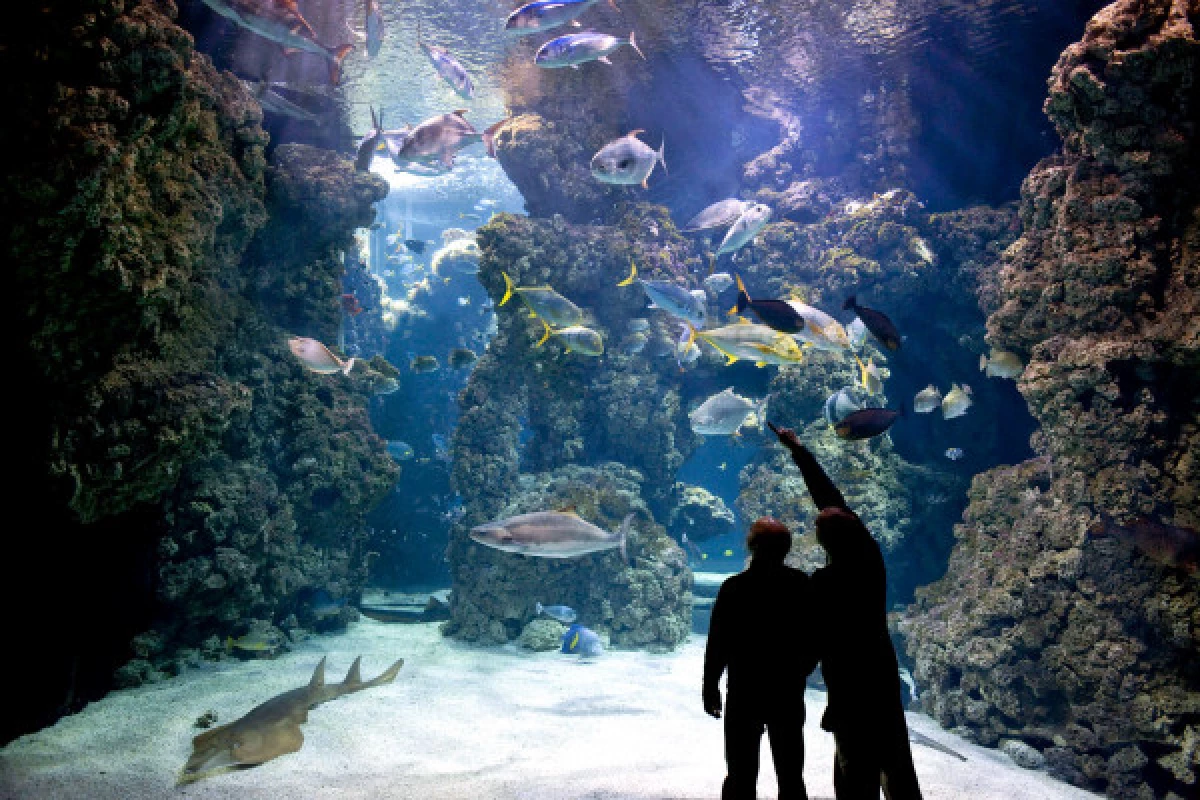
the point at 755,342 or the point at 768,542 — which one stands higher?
the point at 755,342

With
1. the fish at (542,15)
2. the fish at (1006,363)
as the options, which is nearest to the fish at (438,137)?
the fish at (542,15)

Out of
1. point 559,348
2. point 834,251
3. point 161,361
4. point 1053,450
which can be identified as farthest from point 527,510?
point 834,251

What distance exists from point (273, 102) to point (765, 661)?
9.90 metres

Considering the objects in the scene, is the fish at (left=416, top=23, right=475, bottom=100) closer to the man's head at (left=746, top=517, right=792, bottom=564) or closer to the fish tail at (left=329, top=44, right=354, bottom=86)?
the fish tail at (left=329, top=44, right=354, bottom=86)

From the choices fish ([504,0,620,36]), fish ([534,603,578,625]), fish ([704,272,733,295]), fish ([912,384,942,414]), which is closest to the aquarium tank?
fish ([704,272,733,295])

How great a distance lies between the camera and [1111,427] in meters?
5.04

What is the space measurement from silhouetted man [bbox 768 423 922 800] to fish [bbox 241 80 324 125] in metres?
8.94

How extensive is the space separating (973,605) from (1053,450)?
77.8 inches

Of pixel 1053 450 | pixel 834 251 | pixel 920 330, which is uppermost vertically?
pixel 834 251

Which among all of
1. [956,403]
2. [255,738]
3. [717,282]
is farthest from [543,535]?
[717,282]

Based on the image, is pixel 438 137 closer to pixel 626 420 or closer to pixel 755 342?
pixel 755 342

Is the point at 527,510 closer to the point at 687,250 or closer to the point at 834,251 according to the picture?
the point at 687,250

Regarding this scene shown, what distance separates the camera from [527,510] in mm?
8734

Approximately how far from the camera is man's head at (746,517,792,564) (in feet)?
7.44
